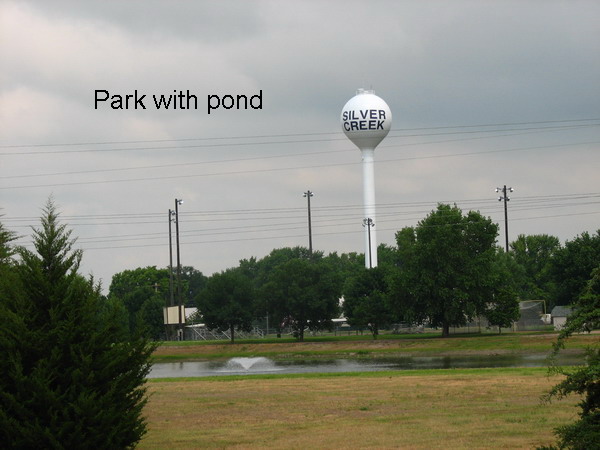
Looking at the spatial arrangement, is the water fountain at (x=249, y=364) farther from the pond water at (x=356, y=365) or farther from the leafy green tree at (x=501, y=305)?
the leafy green tree at (x=501, y=305)

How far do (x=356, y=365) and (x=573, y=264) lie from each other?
3592 cm

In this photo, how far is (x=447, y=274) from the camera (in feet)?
230

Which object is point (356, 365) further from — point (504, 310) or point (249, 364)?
point (504, 310)

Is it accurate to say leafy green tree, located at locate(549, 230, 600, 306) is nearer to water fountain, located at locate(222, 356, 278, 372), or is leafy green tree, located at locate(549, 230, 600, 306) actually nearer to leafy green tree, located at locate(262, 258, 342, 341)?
leafy green tree, located at locate(262, 258, 342, 341)

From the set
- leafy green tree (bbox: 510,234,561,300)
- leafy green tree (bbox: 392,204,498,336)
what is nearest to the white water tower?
leafy green tree (bbox: 510,234,561,300)

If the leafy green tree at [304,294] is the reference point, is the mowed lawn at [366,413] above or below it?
below

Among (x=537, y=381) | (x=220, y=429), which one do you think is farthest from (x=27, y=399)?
(x=537, y=381)

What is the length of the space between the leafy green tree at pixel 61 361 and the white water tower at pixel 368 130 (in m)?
83.6

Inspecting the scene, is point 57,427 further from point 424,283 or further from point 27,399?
point 424,283

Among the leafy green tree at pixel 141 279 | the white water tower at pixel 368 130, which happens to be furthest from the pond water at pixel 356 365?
the leafy green tree at pixel 141 279

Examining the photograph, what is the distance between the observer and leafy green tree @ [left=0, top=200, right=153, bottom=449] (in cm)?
1581

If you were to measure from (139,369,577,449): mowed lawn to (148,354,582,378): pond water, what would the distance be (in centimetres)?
904

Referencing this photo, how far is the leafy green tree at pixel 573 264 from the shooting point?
77562 millimetres

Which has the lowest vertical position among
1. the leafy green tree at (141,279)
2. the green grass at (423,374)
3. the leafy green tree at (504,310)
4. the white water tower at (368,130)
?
the green grass at (423,374)
